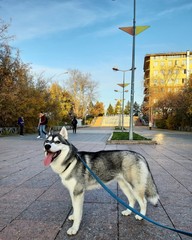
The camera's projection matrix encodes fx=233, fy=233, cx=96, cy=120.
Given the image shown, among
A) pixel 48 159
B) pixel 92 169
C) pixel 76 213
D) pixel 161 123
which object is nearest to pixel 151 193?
pixel 92 169

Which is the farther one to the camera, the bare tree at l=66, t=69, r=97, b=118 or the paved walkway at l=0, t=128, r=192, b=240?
the bare tree at l=66, t=69, r=97, b=118

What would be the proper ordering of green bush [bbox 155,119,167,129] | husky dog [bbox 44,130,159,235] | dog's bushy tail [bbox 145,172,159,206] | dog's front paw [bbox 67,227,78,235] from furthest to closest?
green bush [bbox 155,119,167,129]
dog's bushy tail [bbox 145,172,159,206]
husky dog [bbox 44,130,159,235]
dog's front paw [bbox 67,227,78,235]

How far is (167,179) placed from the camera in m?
6.09

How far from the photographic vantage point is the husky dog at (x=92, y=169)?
124 inches

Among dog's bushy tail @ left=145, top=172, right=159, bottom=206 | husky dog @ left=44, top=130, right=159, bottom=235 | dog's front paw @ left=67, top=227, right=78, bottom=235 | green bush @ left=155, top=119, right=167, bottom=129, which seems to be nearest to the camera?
dog's front paw @ left=67, top=227, right=78, bottom=235

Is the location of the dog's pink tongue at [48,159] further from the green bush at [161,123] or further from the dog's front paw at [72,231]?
the green bush at [161,123]

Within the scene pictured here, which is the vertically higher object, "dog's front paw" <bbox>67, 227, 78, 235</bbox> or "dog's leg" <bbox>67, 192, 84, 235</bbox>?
"dog's leg" <bbox>67, 192, 84, 235</bbox>

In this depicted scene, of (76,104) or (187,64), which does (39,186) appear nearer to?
(76,104)

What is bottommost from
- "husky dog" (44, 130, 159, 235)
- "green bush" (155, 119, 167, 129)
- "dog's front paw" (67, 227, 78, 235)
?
"green bush" (155, 119, 167, 129)

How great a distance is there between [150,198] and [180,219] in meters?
0.63

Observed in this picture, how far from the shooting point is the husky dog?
3149 millimetres

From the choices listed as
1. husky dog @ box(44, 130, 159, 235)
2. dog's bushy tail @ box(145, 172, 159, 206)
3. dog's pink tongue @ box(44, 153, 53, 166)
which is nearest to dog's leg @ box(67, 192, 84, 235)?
husky dog @ box(44, 130, 159, 235)

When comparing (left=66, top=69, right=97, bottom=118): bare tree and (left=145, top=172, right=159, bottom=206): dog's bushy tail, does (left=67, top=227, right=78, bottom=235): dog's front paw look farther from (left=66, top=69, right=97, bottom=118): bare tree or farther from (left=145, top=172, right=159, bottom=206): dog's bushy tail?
(left=66, top=69, right=97, bottom=118): bare tree

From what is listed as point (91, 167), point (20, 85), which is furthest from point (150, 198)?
point (20, 85)
